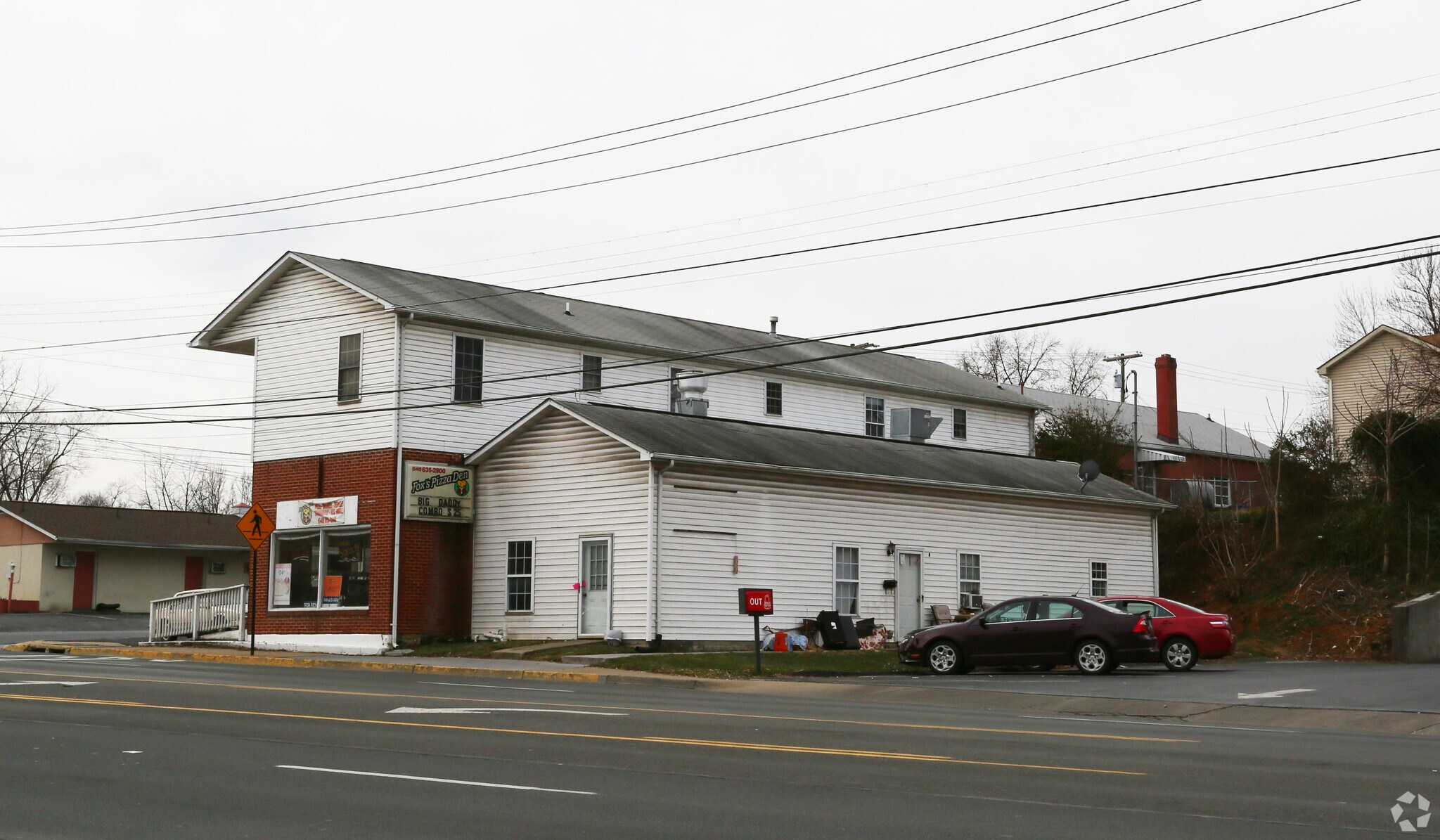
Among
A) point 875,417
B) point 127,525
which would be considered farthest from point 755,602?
point 127,525

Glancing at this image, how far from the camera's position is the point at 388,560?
32.0 m

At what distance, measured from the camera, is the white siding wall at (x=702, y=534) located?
29688 mm

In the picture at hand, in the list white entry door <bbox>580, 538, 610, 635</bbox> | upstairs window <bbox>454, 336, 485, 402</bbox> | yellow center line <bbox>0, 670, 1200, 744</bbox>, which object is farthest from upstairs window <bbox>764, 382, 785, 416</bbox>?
yellow center line <bbox>0, 670, 1200, 744</bbox>

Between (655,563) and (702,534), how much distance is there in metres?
1.53

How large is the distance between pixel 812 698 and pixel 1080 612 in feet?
23.6

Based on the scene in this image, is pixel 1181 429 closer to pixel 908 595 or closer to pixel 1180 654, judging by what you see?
pixel 908 595

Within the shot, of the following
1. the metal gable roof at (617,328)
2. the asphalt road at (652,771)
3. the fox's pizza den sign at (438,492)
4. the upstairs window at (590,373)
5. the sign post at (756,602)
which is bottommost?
the asphalt road at (652,771)

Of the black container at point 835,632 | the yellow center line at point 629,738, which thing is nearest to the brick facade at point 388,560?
the black container at point 835,632

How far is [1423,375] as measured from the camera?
42.1 metres

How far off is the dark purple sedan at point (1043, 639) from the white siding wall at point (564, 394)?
1239cm

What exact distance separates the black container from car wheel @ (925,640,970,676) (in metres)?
4.87

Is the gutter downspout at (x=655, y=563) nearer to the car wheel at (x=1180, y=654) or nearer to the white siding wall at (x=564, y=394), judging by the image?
the white siding wall at (x=564, y=394)

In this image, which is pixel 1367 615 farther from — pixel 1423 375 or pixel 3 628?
pixel 3 628

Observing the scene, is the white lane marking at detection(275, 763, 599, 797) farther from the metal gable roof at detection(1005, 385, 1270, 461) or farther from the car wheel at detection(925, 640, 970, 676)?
the metal gable roof at detection(1005, 385, 1270, 461)
